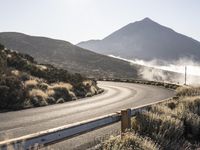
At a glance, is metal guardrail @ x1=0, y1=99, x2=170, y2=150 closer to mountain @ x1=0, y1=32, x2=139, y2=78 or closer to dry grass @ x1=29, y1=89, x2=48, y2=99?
dry grass @ x1=29, y1=89, x2=48, y2=99

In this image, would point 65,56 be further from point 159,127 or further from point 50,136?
point 50,136

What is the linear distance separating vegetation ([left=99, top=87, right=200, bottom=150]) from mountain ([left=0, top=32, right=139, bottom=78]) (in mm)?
107300

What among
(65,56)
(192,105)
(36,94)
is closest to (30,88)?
(36,94)

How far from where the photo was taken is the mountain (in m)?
127

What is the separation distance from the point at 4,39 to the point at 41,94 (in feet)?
458

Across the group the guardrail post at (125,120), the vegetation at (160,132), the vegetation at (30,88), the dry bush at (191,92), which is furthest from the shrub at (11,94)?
the guardrail post at (125,120)

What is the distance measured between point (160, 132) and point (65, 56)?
136 meters

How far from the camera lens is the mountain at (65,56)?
127438 mm

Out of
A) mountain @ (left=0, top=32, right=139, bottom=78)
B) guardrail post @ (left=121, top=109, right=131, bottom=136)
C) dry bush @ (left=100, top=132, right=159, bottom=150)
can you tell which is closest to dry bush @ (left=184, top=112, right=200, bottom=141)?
guardrail post @ (left=121, top=109, right=131, bottom=136)

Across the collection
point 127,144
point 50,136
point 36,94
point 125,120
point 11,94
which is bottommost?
point 36,94

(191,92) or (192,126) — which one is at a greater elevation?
(191,92)

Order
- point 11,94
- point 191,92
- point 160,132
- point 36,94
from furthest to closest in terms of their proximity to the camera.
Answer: point 36,94
point 191,92
point 11,94
point 160,132

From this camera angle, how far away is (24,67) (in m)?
34.3

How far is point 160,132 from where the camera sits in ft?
31.2
